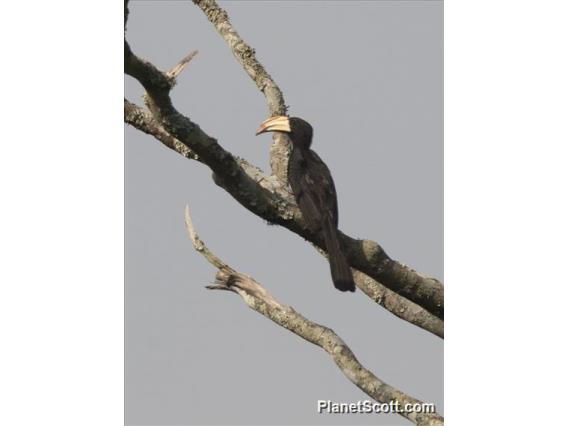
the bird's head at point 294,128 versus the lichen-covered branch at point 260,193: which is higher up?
the bird's head at point 294,128

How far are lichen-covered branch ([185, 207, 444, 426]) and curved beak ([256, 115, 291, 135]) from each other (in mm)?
1140

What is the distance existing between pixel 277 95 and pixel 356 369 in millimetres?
3128

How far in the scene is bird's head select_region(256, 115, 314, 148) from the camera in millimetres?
7926

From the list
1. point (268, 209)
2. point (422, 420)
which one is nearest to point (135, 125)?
point (268, 209)

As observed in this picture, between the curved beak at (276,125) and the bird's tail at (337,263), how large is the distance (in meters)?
1.52

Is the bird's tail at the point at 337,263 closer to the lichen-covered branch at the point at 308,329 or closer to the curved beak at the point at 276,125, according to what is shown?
the lichen-covered branch at the point at 308,329

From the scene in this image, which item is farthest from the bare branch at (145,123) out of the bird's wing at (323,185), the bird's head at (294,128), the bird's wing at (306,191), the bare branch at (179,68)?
the bare branch at (179,68)

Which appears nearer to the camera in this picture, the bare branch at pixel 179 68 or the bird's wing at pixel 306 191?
the bare branch at pixel 179 68

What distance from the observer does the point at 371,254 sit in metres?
6.59

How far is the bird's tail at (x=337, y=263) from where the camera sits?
655 cm

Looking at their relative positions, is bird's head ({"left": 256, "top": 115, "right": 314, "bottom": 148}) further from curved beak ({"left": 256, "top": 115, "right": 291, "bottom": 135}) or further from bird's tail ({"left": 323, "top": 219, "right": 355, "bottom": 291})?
bird's tail ({"left": 323, "top": 219, "right": 355, "bottom": 291})

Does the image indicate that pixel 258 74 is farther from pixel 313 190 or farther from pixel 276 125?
pixel 313 190

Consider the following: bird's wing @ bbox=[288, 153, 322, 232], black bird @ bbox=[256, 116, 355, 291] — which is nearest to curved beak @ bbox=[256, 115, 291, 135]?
black bird @ bbox=[256, 116, 355, 291]
